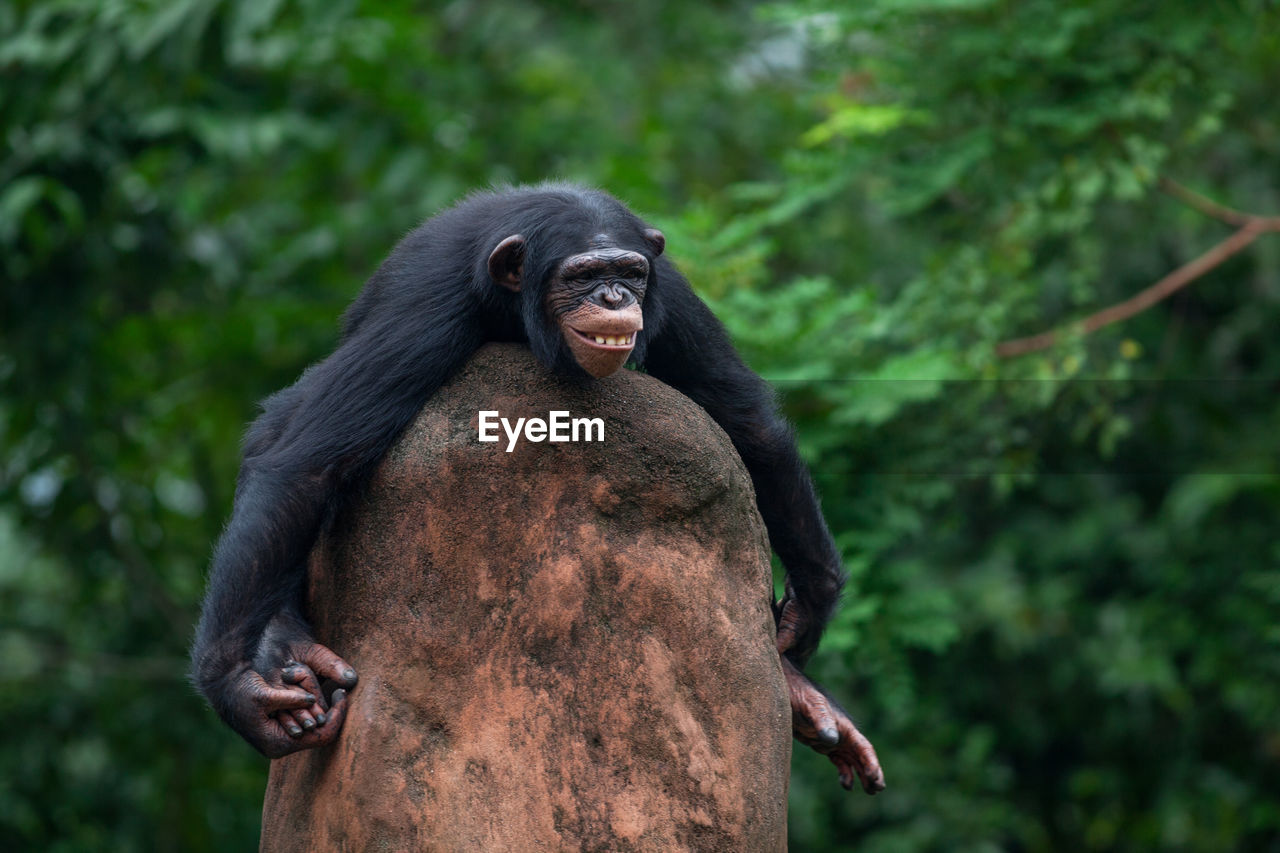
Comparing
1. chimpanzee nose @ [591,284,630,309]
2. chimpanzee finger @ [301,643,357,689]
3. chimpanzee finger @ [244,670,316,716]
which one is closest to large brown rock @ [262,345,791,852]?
chimpanzee finger @ [301,643,357,689]

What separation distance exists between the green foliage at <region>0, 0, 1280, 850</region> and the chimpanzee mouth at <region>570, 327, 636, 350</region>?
8.19 ft

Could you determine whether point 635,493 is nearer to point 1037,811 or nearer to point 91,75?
point 91,75

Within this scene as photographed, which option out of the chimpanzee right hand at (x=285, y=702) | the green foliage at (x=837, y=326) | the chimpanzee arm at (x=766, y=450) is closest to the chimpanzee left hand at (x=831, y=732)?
the chimpanzee arm at (x=766, y=450)

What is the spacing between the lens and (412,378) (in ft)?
11.0

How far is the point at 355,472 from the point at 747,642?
1.06m

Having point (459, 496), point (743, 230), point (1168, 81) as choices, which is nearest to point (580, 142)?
point (743, 230)

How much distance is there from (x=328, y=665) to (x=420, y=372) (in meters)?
0.75

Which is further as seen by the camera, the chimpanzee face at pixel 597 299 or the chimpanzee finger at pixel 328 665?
the chimpanzee finger at pixel 328 665

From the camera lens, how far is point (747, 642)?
3373 mm

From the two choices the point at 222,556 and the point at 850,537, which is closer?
the point at 222,556

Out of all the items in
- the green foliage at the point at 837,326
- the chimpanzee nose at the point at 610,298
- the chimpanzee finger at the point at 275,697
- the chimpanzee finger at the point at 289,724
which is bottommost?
the green foliage at the point at 837,326

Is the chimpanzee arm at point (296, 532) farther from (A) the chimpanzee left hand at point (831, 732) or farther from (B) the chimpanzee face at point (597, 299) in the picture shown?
(A) the chimpanzee left hand at point (831, 732)

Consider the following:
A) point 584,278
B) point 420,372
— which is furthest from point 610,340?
point 420,372

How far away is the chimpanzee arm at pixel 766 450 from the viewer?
3754 mm
